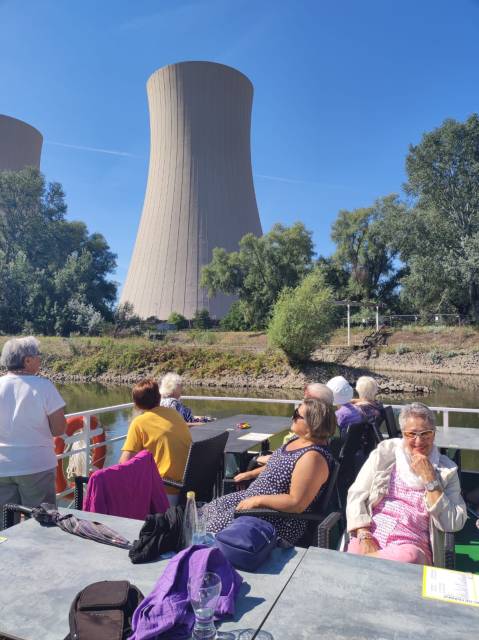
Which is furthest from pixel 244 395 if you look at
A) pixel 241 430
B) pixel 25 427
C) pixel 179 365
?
pixel 25 427

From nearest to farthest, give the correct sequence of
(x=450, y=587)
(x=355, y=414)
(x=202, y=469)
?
(x=450, y=587) → (x=202, y=469) → (x=355, y=414)

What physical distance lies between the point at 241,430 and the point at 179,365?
17.8 metres

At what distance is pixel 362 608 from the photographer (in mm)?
967

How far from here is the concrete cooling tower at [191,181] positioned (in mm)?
25625

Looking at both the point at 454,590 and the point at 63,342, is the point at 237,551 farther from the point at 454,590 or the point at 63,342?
the point at 63,342

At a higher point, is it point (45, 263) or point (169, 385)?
point (45, 263)

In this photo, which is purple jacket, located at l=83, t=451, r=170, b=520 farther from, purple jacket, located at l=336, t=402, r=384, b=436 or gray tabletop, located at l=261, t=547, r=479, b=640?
purple jacket, located at l=336, t=402, r=384, b=436

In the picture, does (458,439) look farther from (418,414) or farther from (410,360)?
(410,360)

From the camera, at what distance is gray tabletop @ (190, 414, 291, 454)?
2820mm

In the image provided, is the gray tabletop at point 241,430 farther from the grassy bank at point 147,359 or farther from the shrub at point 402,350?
the shrub at point 402,350

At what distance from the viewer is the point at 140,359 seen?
21.6m

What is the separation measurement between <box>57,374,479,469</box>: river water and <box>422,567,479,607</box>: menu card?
6.45 meters

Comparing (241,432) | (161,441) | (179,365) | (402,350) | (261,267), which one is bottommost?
(179,365)

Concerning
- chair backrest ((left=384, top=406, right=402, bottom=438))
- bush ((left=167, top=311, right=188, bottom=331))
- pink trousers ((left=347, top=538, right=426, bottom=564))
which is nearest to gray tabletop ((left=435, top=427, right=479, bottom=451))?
chair backrest ((left=384, top=406, right=402, bottom=438))
